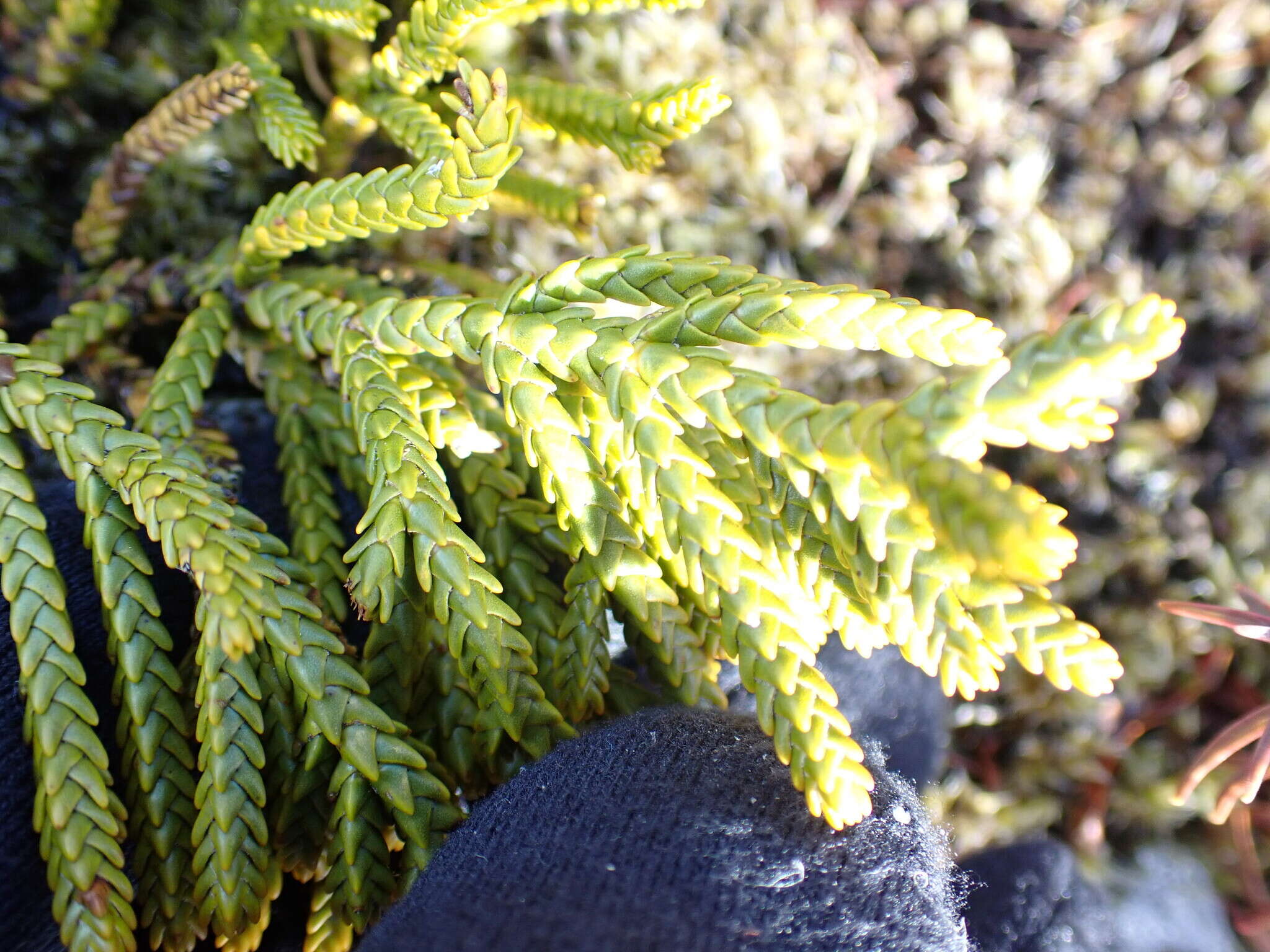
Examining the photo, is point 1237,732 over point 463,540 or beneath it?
beneath

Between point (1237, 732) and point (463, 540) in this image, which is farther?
point (1237, 732)

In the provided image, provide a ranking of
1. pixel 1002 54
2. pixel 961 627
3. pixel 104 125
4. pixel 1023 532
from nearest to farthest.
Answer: pixel 1023 532
pixel 961 627
pixel 104 125
pixel 1002 54

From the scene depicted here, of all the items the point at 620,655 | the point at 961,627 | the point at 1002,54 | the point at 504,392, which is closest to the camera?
the point at 961,627

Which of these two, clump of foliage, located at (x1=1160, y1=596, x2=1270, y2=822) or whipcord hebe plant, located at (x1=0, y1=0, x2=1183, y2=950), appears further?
clump of foliage, located at (x1=1160, y1=596, x2=1270, y2=822)

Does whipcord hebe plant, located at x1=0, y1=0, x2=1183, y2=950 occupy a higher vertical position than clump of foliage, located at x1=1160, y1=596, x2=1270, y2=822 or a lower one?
higher

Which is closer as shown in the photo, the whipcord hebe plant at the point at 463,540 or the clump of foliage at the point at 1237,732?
the whipcord hebe plant at the point at 463,540

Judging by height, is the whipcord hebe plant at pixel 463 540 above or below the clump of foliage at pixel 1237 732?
above

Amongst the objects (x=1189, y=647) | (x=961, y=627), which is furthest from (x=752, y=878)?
(x=1189, y=647)

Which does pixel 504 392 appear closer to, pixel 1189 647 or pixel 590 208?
pixel 590 208
